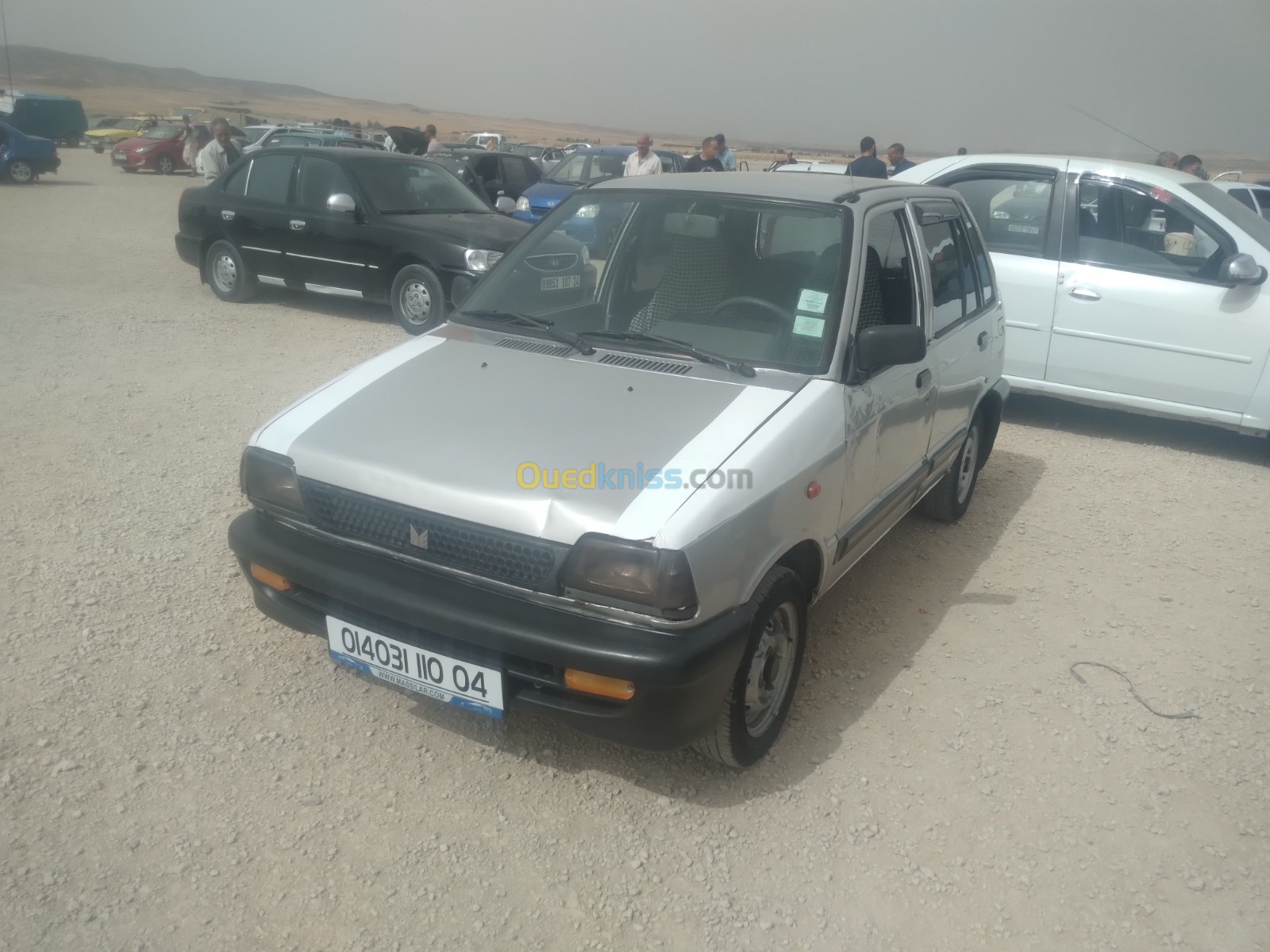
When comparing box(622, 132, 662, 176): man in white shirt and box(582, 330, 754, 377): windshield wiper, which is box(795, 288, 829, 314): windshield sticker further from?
box(622, 132, 662, 176): man in white shirt

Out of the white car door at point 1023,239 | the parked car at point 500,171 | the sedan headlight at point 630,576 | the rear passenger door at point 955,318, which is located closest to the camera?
the sedan headlight at point 630,576

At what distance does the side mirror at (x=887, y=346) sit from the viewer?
9.72ft

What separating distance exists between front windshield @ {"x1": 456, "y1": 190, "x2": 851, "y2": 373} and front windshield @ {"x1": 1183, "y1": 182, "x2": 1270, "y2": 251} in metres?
4.19

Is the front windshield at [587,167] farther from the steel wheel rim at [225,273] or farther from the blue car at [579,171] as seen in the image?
the steel wheel rim at [225,273]

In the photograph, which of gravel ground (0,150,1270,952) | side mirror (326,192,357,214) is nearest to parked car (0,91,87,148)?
side mirror (326,192,357,214)

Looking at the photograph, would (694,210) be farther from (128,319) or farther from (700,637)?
(128,319)

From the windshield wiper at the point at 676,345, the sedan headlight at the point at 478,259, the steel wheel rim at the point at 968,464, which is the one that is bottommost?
the steel wheel rim at the point at 968,464

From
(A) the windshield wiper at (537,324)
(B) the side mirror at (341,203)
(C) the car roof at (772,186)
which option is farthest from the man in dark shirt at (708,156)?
(A) the windshield wiper at (537,324)

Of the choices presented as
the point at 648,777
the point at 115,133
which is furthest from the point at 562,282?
the point at 115,133

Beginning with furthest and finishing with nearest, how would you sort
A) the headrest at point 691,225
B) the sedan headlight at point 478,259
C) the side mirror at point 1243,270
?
the sedan headlight at point 478,259 → the side mirror at point 1243,270 → the headrest at point 691,225

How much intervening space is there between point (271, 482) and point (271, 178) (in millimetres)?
7400

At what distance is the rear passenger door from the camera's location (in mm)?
3889

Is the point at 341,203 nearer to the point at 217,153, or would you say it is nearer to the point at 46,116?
the point at 217,153

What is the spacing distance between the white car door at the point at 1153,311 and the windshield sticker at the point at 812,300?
3917mm
